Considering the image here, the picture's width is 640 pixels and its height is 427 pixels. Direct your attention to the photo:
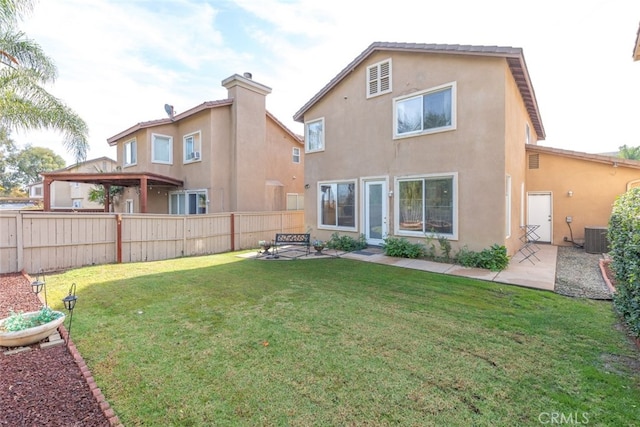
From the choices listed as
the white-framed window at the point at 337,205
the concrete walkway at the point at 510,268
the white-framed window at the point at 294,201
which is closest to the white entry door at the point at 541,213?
the concrete walkway at the point at 510,268

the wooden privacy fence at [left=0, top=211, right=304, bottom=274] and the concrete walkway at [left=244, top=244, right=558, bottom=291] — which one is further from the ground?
the wooden privacy fence at [left=0, top=211, right=304, bottom=274]

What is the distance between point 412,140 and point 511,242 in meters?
4.73

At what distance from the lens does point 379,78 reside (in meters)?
11.2

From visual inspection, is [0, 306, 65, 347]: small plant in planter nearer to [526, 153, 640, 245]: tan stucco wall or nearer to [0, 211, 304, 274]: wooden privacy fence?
[0, 211, 304, 274]: wooden privacy fence

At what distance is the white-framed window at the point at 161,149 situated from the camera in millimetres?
16266

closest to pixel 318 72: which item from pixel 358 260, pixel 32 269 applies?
pixel 358 260

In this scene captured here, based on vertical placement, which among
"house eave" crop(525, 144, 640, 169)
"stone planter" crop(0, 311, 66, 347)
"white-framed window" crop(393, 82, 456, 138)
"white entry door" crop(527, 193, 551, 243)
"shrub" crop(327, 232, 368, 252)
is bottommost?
"stone planter" crop(0, 311, 66, 347)

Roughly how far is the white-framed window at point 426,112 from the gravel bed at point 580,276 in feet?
16.9

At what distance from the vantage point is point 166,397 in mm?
2955

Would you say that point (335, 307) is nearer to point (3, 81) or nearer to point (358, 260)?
point (358, 260)

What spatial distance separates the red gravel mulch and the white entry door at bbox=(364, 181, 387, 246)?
30.8 ft

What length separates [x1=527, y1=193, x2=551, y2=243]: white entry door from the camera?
1323cm

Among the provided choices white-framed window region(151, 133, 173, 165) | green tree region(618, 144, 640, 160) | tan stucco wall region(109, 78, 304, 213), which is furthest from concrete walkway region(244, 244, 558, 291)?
green tree region(618, 144, 640, 160)

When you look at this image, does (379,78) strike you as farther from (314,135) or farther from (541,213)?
(541,213)
